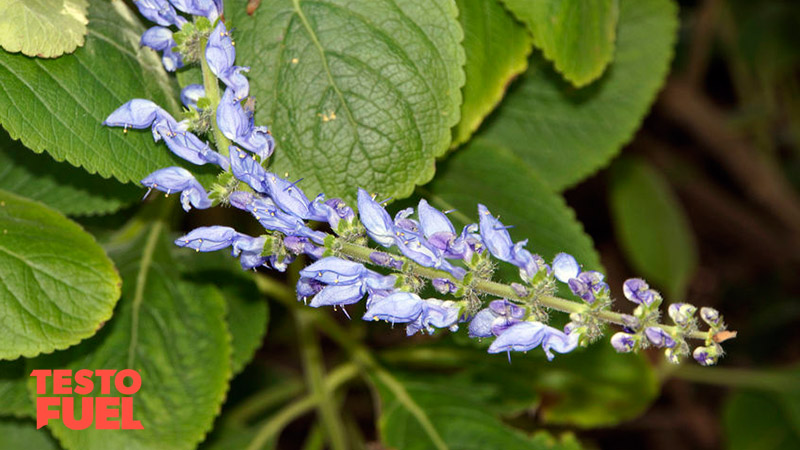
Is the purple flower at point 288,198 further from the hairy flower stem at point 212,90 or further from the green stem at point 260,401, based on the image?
the green stem at point 260,401

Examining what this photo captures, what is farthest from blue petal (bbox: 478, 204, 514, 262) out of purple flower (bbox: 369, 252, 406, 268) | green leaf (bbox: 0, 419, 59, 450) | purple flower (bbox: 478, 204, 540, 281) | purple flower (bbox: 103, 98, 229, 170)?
green leaf (bbox: 0, 419, 59, 450)

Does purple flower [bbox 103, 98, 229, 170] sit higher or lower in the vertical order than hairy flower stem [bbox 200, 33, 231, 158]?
lower

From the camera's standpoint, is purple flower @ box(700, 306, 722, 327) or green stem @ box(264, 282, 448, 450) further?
green stem @ box(264, 282, 448, 450)

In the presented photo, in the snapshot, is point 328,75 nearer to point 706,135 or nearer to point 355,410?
point 355,410

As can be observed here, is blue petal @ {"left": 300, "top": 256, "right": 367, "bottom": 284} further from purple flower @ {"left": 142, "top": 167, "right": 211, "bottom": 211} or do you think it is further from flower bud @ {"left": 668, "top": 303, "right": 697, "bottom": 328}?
flower bud @ {"left": 668, "top": 303, "right": 697, "bottom": 328}

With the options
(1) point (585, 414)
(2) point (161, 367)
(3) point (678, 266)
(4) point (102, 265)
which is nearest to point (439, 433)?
(1) point (585, 414)

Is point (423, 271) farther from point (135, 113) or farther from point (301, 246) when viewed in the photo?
point (135, 113)

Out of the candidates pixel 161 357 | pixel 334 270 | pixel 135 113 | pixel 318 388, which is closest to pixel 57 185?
pixel 161 357

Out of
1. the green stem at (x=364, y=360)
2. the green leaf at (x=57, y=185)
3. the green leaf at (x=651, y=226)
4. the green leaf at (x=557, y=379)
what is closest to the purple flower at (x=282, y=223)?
the green leaf at (x=57, y=185)
